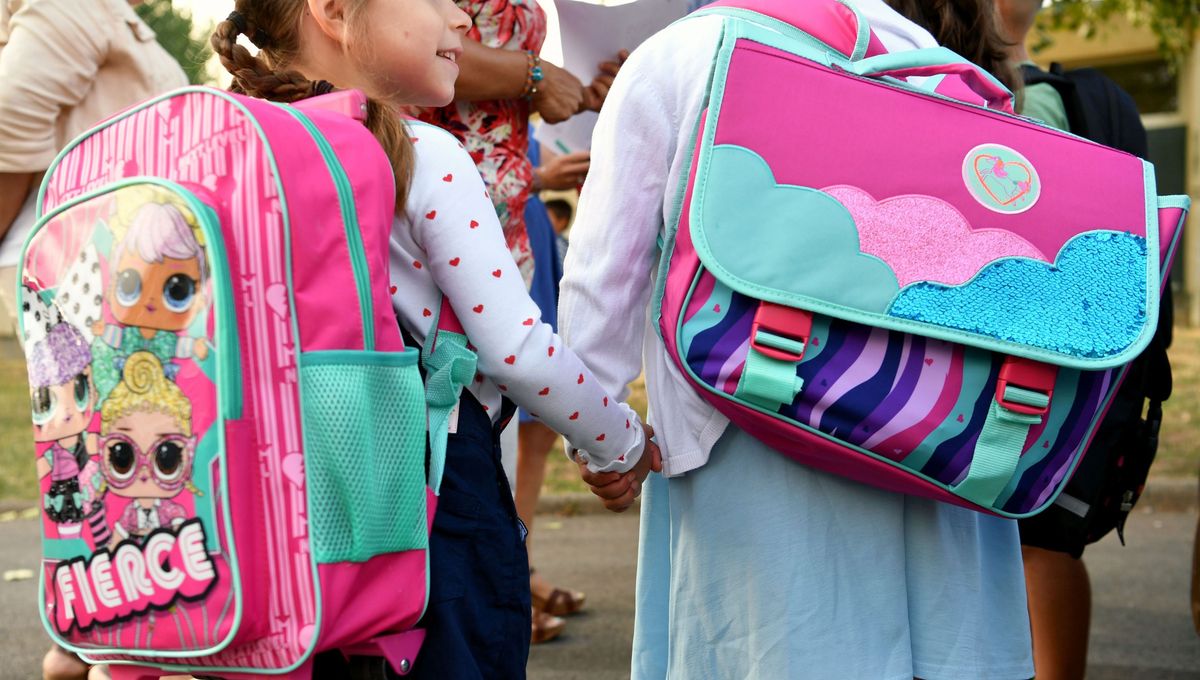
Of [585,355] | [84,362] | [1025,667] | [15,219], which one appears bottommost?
[1025,667]

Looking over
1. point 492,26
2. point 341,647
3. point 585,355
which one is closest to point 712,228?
point 585,355

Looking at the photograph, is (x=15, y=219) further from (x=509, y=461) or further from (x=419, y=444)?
(x=419, y=444)

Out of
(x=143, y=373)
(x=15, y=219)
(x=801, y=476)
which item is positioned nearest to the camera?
(x=143, y=373)

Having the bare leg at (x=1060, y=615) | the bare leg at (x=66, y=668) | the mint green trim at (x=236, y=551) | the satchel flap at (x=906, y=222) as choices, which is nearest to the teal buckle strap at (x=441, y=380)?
the mint green trim at (x=236, y=551)

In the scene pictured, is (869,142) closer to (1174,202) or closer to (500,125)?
(1174,202)

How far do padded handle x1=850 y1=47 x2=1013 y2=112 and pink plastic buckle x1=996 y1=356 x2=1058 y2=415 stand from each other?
0.44 metres

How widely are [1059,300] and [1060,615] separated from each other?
1587mm

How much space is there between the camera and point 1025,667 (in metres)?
2.08

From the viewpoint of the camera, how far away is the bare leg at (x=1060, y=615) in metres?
3.20

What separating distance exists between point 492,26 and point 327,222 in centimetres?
137

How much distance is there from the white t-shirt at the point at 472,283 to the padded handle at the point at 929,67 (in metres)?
0.59

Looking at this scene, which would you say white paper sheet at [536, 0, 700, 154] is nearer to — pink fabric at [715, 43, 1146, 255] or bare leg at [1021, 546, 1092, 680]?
pink fabric at [715, 43, 1146, 255]

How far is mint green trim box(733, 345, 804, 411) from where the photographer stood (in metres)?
1.81

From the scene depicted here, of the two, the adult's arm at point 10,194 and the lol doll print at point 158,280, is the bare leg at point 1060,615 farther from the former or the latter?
the adult's arm at point 10,194
